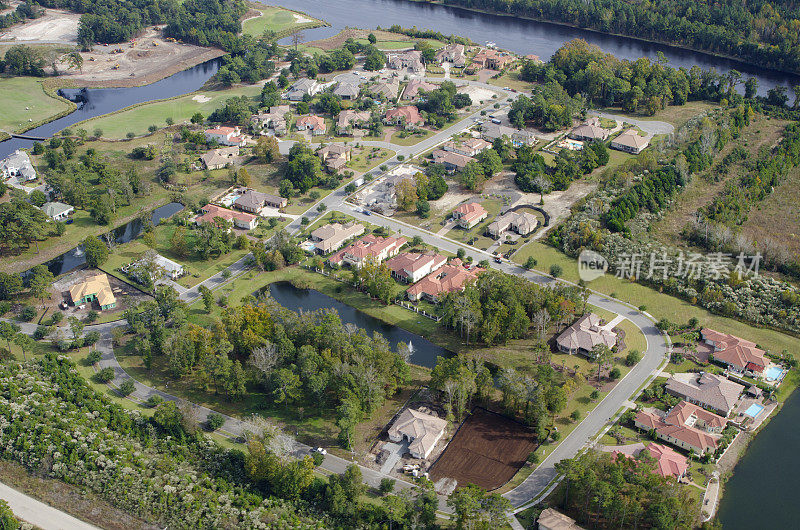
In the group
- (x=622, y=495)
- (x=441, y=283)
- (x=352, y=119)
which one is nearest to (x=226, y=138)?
(x=352, y=119)

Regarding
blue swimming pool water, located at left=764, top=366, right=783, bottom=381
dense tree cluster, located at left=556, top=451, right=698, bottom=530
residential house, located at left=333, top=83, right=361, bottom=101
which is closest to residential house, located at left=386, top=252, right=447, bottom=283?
dense tree cluster, located at left=556, top=451, right=698, bottom=530

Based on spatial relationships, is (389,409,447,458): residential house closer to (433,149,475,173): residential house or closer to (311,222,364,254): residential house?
(311,222,364,254): residential house

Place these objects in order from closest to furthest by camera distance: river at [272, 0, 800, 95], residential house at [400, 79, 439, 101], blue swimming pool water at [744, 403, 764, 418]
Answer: blue swimming pool water at [744, 403, 764, 418]
residential house at [400, 79, 439, 101]
river at [272, 0, 800, 95]

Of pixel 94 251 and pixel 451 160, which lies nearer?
pixel 94 251

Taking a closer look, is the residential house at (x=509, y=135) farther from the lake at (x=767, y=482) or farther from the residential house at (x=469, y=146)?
the lake at (x=767, y=482)

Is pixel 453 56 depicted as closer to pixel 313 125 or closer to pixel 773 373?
pixel 313 125

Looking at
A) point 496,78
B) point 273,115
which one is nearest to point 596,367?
point 273,115
